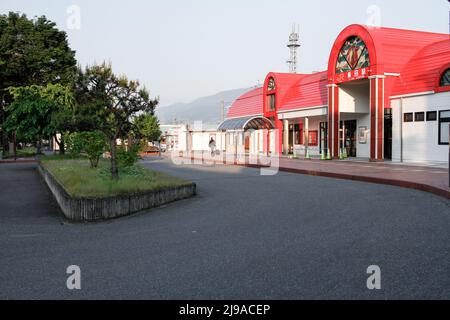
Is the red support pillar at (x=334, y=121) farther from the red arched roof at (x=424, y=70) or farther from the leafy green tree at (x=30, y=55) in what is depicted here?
the leafy green tree at (x=30, y=55)

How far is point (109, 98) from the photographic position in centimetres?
1889

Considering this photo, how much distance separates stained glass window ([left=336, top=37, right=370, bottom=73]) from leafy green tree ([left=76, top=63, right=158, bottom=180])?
13.7 meters

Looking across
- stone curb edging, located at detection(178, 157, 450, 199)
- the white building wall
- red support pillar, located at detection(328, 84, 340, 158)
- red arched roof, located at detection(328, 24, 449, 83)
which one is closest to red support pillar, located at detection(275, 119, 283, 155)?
red support pillar, located at detection(328, 84, 340, 158)

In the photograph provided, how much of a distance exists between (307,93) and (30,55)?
22.6 meters

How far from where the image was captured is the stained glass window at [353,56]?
2499 centimetres

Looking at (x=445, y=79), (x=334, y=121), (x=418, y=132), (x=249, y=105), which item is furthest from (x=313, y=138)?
(x=445, y=79)

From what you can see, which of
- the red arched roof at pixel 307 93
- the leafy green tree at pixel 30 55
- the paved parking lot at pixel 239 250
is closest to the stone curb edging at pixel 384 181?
the paved parking lot at pixel 239 250

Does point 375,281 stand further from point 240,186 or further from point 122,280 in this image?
point 240,186

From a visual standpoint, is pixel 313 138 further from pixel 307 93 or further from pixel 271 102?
pixel 271 102

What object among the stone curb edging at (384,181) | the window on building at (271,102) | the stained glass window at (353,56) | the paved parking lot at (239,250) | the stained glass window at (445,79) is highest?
the stained glass window at (353,56)

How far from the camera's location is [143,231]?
24.0ft

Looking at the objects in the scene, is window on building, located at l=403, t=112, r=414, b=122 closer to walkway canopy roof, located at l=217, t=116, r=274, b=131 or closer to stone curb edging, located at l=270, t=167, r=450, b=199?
stone curb edging, located at l=270, t=167, r=450, b=199

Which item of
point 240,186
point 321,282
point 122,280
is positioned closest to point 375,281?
point 321,282

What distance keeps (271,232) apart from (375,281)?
2655 mm
